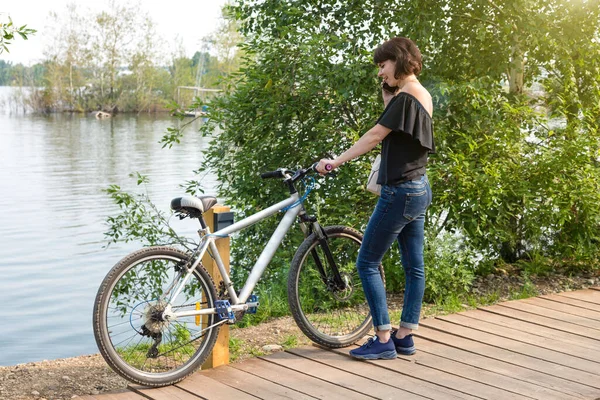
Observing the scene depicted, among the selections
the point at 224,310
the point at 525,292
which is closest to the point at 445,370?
the point at 224,310

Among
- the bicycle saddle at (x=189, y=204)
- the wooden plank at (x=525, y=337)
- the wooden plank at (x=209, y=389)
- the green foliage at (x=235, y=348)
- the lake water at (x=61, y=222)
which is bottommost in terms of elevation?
the lake water at (x=61, y=222)

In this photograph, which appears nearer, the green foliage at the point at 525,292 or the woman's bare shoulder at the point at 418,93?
the woman's bare shoulder at the point at 418,93

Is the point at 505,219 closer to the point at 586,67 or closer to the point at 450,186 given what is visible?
the point at 450,186

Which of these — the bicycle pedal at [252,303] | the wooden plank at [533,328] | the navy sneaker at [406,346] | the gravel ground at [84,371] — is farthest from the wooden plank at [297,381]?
the wooden plank at [533,328]

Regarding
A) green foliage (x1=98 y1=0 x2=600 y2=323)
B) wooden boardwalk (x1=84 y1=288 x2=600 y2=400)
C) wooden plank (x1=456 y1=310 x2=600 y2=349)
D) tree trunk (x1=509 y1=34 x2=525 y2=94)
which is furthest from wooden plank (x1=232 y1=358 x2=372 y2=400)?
tree trunk (x1=509 y1=34 x2=525 y2=94)

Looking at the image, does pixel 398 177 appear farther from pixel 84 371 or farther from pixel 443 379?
pixel 84 371

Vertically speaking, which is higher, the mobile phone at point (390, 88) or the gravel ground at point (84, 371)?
the mobile phone at point (390, 88)

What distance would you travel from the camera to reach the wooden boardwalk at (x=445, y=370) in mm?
4316

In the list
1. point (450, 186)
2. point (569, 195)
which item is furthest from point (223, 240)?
point (569, 195)

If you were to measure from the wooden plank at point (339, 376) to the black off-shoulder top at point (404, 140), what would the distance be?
1094 millimetres

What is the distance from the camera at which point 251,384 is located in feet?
14.5

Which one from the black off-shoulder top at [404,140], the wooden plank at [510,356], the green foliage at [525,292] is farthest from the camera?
the green foliage at [525,292]

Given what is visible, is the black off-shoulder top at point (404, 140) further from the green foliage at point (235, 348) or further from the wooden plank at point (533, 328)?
the wooden plank at point (533, 328)

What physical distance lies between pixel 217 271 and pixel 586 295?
3.45 m
